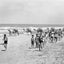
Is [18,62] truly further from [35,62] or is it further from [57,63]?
[57,63]

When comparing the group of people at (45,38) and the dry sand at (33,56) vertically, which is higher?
the group of people at (45,38)

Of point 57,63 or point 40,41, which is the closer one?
point 57,63

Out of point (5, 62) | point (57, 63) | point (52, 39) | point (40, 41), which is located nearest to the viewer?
point (57, 63)

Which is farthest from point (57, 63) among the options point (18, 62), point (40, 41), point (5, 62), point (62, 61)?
point (40, 41)

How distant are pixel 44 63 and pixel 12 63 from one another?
1.98 meters

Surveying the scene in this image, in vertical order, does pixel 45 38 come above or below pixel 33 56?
above

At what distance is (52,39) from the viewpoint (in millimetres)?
22031

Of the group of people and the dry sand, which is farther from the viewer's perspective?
the group of people

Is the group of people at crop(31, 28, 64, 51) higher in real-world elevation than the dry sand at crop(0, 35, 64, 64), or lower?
higher

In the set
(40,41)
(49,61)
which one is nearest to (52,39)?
(40,41)

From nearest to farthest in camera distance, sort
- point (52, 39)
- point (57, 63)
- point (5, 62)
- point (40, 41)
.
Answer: point (57, 63) < point (5, 62) < point (40, 41) < point (52, 39)

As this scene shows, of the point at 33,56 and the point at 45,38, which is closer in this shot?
the point at 33,56

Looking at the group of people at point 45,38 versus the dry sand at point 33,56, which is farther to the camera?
the group of people at point 45,38

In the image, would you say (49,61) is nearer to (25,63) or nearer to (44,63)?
(44,63)
